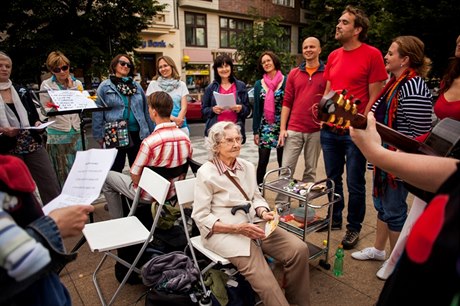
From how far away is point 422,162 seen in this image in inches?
41.4

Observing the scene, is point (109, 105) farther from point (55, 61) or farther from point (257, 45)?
point (257, 45)

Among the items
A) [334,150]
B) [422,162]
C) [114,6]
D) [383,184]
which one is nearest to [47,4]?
[114,6]

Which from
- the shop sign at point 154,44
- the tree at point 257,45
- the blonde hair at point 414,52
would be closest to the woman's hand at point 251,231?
the blonde hair at point 414,52

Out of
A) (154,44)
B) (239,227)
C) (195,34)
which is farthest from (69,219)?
(195,34)

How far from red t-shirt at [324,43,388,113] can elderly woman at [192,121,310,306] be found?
1288mm

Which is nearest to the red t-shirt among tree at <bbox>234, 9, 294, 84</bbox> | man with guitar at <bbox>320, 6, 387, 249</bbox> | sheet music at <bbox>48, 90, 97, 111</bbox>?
man with guitar at <bbox>320, 6, 387, 249</bbox>

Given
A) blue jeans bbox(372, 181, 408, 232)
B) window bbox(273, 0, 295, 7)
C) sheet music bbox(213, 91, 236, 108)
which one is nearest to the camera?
blue jeans bbox(372, 181, 408, 232)

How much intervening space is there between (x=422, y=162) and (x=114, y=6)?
476 inches

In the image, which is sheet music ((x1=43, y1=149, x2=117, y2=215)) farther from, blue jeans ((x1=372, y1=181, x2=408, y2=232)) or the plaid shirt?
blue jeans ((x1=372, y1=181, x2=408, y2=232))

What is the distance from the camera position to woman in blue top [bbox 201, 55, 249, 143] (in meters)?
4.08

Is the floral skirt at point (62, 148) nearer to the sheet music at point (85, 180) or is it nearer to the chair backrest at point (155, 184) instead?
the chair backrest at point (155, 184)

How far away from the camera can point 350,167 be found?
3.09 meters

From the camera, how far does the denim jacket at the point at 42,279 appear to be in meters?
0.92

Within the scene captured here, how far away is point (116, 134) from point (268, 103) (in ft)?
6.25
